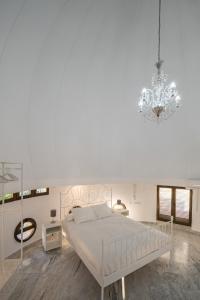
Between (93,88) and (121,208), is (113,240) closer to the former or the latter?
(121,208)

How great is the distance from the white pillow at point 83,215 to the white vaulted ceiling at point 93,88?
49.1 inches

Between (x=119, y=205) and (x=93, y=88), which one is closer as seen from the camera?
(x=93, y=88)

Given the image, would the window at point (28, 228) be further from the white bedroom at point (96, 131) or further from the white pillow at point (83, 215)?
the white pillow at point (83, 215)

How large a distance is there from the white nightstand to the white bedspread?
0.25m

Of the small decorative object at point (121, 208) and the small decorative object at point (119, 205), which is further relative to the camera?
the small decorative object at point (119, 205)

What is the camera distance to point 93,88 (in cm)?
353

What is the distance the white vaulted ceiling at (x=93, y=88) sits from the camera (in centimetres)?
245

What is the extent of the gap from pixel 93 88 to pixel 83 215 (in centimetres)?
344

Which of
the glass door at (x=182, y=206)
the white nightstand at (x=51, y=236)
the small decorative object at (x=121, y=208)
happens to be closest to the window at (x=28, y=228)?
the white nightstand at (x=51, y=236)

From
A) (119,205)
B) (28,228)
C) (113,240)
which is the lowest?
(28,228)

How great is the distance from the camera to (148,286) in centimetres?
335

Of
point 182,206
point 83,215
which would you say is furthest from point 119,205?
point 182,206

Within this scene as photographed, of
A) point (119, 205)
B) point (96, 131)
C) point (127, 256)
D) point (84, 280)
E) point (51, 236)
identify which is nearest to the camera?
point (127, 256)

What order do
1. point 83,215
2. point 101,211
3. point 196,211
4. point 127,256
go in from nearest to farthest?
point 127,256 < point 83,215 < point 101,211 < point 196,211
